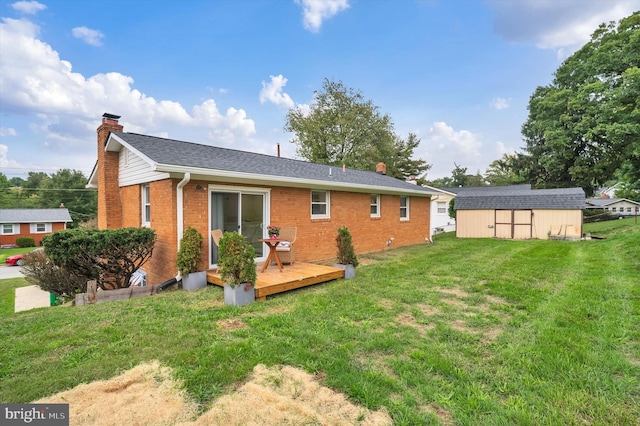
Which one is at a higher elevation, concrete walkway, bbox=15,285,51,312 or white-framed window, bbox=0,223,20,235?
white-framed window, bbox=0,223,20,235

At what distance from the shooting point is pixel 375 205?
12.0 meters

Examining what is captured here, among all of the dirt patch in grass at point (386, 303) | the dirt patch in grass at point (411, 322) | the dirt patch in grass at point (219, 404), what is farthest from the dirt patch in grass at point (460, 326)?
the dirt patch in grass at point (219, 404)

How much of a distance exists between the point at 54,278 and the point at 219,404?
7858mm

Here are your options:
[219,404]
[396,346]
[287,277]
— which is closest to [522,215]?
[287,277]

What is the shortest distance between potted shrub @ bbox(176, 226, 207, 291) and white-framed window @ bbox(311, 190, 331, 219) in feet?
12.8

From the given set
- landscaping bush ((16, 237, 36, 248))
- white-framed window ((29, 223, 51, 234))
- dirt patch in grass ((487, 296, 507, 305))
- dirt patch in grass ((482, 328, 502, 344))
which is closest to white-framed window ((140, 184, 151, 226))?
dirt patch in grass ((482, 328, 502, 344))

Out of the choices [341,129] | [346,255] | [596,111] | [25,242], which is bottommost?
[25,242]

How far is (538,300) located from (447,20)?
11.5m

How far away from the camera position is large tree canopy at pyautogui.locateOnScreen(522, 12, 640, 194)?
20.0 meters

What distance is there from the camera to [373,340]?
363cm

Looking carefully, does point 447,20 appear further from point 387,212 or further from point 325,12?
point 387,212

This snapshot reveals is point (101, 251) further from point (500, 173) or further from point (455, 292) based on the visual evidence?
point (500, 173)

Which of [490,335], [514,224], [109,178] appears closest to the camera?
[490,335]

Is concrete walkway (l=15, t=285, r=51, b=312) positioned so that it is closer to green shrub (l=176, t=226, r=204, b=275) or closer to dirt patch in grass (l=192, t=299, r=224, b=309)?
green shrub (l=176, t=226, r=204, b=275)
